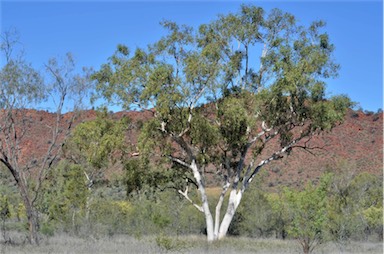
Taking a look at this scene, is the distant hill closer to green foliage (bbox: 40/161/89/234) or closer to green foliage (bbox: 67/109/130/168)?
green foliage (bbox: 40/161/89/234)

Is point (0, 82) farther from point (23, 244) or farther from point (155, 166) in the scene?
point (155, 166)

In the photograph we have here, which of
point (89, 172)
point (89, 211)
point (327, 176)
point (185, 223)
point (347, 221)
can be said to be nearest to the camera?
point (327, 176)

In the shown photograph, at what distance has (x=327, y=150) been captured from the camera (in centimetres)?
5544

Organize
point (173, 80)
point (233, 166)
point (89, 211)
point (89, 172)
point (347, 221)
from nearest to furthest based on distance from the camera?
point (173, 80) → point (233, 166) → point (347, 221) → point (89, 211) → point (89, 172)

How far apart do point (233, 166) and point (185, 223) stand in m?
9.45

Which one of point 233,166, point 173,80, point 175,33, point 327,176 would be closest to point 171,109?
point 173,80

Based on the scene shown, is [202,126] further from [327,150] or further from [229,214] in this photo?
[327,150]

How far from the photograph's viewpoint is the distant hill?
54.2m

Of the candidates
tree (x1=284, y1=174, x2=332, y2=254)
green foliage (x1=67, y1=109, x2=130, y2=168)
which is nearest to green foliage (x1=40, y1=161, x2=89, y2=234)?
green foliage (x1=67, y1=109, x2=130, y2=168)

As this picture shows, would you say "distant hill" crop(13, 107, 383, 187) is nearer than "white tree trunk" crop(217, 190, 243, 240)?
No

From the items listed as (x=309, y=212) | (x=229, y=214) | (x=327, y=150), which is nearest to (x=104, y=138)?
(x=229, y=214)

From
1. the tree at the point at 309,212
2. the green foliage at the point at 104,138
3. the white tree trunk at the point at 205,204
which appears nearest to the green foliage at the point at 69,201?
the green foliage at the point at 104,138

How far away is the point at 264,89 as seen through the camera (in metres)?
22.2

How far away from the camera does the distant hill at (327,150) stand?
178ft
